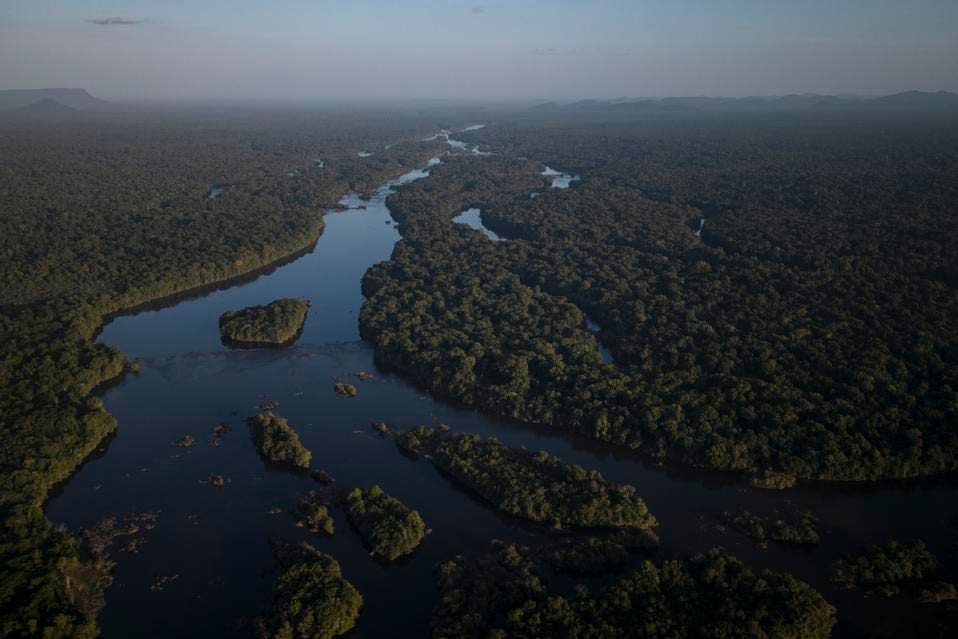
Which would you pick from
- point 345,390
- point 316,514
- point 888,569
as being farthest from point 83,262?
point 888,569

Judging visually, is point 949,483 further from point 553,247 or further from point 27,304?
point 27,304

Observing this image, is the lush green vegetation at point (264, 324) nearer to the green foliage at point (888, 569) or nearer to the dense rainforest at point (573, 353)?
Answer: the dense rainforest at point (573, 353)

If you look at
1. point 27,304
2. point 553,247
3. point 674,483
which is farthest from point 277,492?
point 553,247

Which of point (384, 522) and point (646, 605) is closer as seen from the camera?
point (646, 605)

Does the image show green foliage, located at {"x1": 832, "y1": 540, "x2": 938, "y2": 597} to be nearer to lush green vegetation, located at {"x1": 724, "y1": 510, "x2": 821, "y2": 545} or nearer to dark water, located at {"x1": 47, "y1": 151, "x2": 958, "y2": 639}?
dark water, located at {"x1": 47, "y1": 151, "x2": 958, "y2": 639}

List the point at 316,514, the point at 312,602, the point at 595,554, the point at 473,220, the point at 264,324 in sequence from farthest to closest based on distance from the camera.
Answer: the point at 473,220
the point at 264,324
the point at 316,514
the point at 595,554
the point at 312,602

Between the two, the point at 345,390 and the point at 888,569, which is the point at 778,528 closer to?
the point at 888,569

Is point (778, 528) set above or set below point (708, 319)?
below
